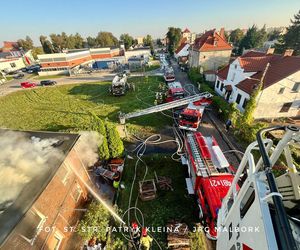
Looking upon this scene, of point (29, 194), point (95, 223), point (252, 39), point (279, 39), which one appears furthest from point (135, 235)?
point (252, 39)

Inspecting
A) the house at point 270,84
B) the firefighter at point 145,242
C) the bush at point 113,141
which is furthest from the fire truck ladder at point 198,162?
the house at point 270,84

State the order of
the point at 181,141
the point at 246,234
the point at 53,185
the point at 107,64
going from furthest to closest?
the point at 107,64
the point at 181,141
the point at 53,185
the point at 246,234

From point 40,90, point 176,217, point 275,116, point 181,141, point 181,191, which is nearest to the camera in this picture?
point 176,217

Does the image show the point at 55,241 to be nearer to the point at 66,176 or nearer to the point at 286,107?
the point at 66,176

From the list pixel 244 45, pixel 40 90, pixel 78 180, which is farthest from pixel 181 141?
pixel 244 45

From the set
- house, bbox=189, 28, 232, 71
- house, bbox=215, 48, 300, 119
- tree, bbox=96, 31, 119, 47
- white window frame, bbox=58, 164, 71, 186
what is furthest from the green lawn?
tree, bbox=96, 31, 119, 47

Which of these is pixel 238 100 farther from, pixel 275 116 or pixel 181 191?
pixel 181 191
